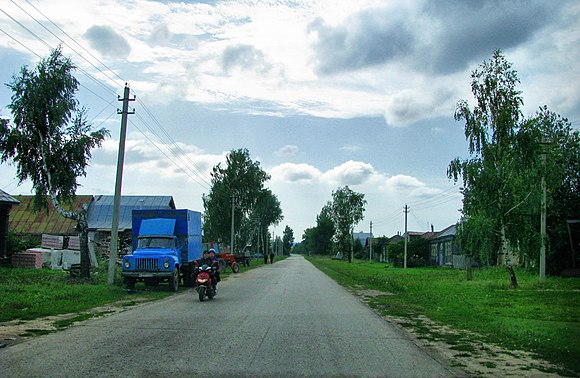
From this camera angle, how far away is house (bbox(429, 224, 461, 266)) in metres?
61.0

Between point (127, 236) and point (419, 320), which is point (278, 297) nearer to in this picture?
point (419, 320)

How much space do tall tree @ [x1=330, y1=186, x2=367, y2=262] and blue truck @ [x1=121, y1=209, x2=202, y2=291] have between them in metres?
73.2

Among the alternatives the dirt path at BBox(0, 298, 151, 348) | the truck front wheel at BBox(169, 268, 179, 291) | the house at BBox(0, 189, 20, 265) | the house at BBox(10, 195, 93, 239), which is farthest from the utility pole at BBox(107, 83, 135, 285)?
the house at BBox(10, 195, 93, 239)

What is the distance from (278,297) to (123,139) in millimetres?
9824

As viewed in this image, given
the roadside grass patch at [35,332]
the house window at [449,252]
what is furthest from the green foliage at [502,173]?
the house window at [449,252]

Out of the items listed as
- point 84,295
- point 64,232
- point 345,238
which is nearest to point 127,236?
point 64,232

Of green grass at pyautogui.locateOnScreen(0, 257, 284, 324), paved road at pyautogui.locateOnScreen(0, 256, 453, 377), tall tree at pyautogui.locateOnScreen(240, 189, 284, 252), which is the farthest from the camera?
tall tree at pyautogui.locateOnScreen(240, 189, 284, 252)

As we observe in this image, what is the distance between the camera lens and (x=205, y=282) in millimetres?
18094

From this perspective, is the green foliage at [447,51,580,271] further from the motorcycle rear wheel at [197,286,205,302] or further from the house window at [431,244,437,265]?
the house window at [431,244,437,265]

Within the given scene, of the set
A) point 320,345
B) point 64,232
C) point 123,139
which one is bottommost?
point 320,345

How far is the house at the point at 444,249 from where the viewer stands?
61000 millimetres

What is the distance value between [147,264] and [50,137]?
7217 mm

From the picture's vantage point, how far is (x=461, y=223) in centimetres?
2642

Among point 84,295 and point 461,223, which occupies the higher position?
point 461,223
